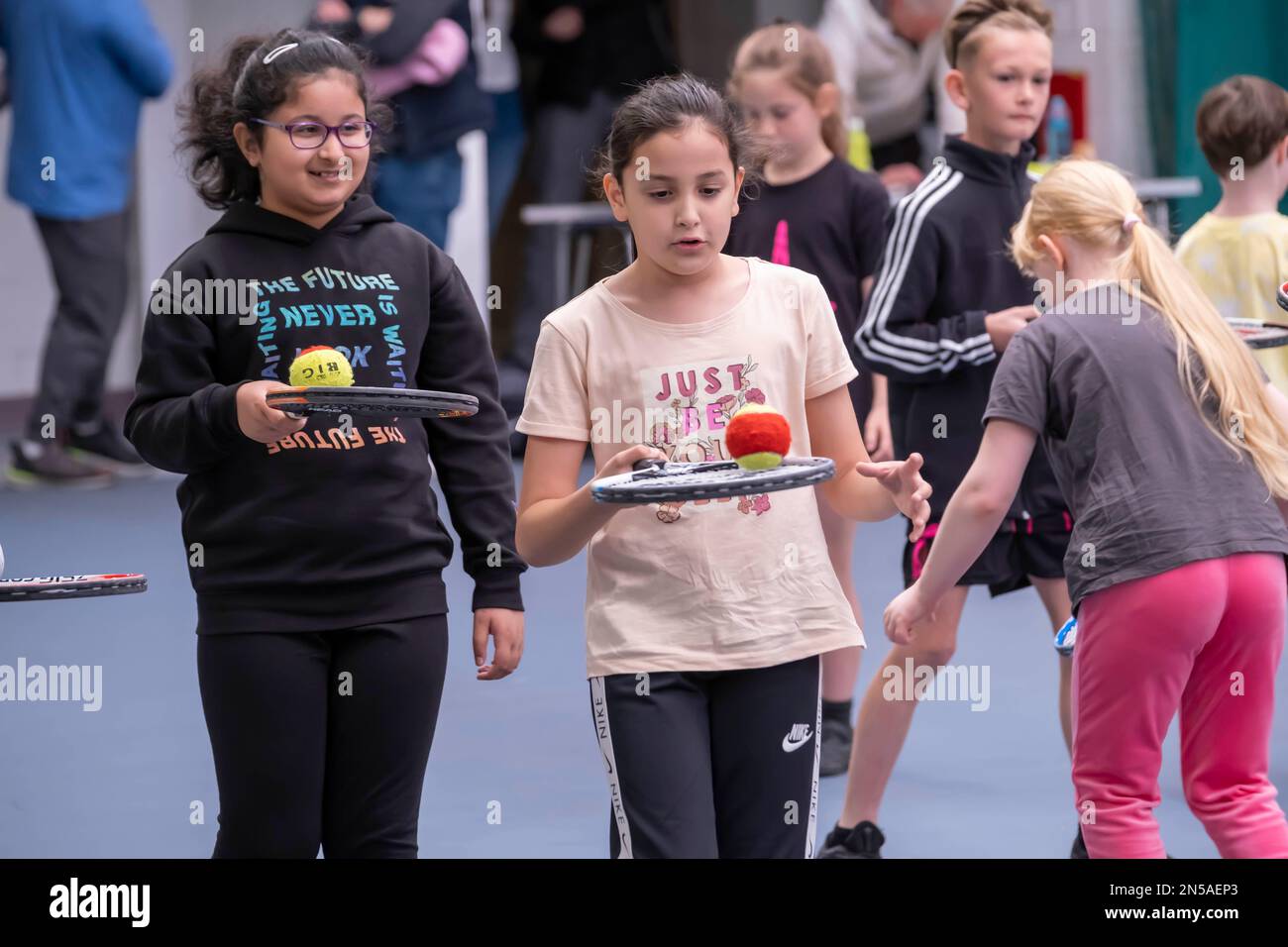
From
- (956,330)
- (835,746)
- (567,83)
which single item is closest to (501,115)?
(567,83)

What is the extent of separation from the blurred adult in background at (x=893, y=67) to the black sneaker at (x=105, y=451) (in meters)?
3.40

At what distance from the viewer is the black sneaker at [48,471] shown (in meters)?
7.40

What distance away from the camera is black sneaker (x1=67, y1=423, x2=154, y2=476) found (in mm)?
7527

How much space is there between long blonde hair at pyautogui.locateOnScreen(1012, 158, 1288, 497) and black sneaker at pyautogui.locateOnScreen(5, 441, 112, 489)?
17.2 ft

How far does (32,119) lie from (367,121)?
4.94 meters

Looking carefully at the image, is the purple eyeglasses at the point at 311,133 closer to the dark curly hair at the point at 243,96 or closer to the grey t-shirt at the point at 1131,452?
the dark curly hair at the point at 243,96

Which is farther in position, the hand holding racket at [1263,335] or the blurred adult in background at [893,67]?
the blurred adult in background at [893,67]

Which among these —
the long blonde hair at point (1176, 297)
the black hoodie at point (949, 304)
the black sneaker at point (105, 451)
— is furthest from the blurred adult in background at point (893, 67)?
the long blonde hair at point (1176, 297)

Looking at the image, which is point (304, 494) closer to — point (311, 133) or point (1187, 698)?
point (311, 133)

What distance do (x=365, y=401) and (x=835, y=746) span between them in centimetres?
210

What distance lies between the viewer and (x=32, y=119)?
7172 millimetres

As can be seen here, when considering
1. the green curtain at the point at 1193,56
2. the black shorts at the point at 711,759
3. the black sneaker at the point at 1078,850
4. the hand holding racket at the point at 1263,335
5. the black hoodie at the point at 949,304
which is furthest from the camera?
the green curtain at the point at 1193,56

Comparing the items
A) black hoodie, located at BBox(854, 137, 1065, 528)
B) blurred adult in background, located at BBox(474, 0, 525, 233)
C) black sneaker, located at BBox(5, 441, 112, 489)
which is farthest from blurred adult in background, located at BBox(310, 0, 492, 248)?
black hoodie, located at BBox(854, 137, 1065, 528)

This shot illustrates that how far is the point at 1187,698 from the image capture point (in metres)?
2.79
